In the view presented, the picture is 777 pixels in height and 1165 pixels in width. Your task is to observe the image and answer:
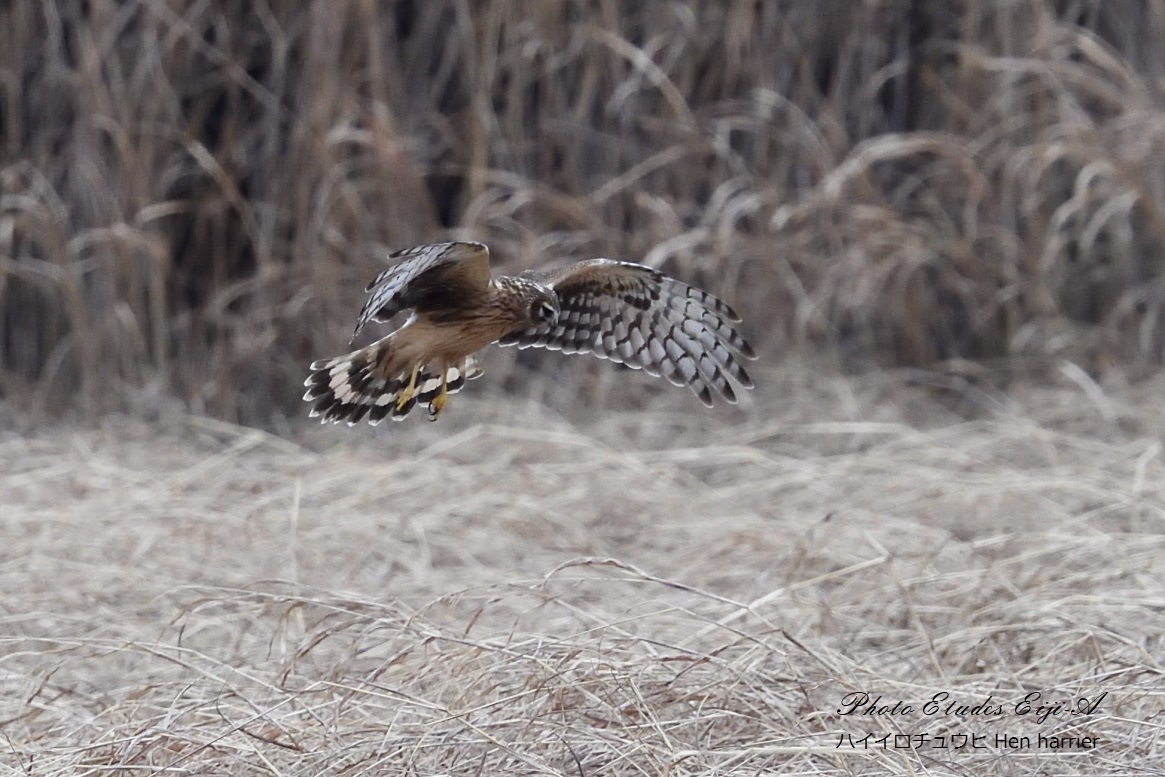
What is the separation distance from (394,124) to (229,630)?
120 inches

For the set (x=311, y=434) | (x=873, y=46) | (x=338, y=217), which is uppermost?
(x=873, y=46)

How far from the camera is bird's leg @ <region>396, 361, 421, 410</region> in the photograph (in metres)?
4.12

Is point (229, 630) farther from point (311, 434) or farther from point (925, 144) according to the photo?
point (925, 144)

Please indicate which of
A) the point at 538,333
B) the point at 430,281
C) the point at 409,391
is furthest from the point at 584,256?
the point at 430,281

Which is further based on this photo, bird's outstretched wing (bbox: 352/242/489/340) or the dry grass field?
the dry grass field

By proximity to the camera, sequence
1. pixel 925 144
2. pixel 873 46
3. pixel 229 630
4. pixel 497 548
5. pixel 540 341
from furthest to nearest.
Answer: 1. pixel 873 46
2. pixel 925 144
3. pixel 497 548
4. pixel 540 341
5. pixel 229 630

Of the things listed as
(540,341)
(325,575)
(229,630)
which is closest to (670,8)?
(540,341)

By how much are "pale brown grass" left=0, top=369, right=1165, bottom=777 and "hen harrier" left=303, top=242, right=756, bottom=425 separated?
361 millimetres

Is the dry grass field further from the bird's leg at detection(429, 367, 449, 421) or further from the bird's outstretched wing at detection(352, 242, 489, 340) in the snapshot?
the bird's outstretched wing at detection(352, 242, 489, 340)

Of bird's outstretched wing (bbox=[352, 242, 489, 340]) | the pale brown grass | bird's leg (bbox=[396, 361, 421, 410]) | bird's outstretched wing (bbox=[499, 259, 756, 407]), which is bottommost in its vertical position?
the pale brown grass

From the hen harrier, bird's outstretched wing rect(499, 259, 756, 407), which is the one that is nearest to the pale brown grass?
the hen harrier

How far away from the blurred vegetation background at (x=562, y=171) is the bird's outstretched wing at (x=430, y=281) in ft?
7.33

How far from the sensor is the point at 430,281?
13.0 feet

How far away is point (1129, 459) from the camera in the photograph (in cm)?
520
